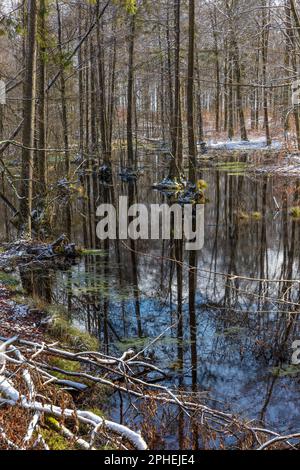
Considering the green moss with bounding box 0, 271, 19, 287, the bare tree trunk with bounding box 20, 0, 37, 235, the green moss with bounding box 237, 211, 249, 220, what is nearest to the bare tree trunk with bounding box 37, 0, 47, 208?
the bare tree trunk with bounding box 20, 0, 37, 235

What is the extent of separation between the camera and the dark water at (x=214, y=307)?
5551 millimetres

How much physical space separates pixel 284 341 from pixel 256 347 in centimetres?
46

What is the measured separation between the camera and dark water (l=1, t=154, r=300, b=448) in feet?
18.2

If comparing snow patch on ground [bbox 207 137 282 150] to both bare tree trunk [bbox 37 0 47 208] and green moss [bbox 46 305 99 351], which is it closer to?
bare tree trunk [bbox 37 0 47 208]

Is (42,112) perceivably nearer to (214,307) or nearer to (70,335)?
(214,307)

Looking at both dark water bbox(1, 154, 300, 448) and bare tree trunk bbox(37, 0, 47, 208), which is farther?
bare tree trunk bbox(37, 0, 47, 208)

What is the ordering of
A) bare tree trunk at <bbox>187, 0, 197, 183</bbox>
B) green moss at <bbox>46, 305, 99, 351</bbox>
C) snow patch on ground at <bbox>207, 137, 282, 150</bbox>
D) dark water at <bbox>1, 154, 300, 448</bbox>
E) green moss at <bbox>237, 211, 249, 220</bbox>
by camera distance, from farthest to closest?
1. snow patch on ground at <bbox>207, 137, 282, 150</bbox>
2. bare tree trunk at <bbox>187, 0, 197, 183</bbox>
3. green moss at <bbox>237, 211, 249, 220</bbox>
4. green moss at <bbox>46, 305, 99, 351</bbox>
5. dark water at <bbox>1, 154, 300, 448</bbox>

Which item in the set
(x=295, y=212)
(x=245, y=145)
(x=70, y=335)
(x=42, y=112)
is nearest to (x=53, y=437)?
(x=70, y=335)

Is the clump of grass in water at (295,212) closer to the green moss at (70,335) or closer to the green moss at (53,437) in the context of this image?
the green moss at (70,335)

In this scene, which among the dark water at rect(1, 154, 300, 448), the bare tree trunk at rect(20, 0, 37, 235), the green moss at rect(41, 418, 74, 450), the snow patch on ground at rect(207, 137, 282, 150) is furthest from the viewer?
the snow patch on ground at rect(207, 137, 282, 150)

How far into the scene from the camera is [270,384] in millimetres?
5645

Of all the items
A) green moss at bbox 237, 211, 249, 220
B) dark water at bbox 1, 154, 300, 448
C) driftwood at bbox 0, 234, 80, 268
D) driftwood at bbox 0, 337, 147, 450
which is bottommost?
dark water at bbox 1, 154, 300, 448

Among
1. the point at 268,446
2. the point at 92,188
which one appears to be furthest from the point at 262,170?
the point at 268,446
